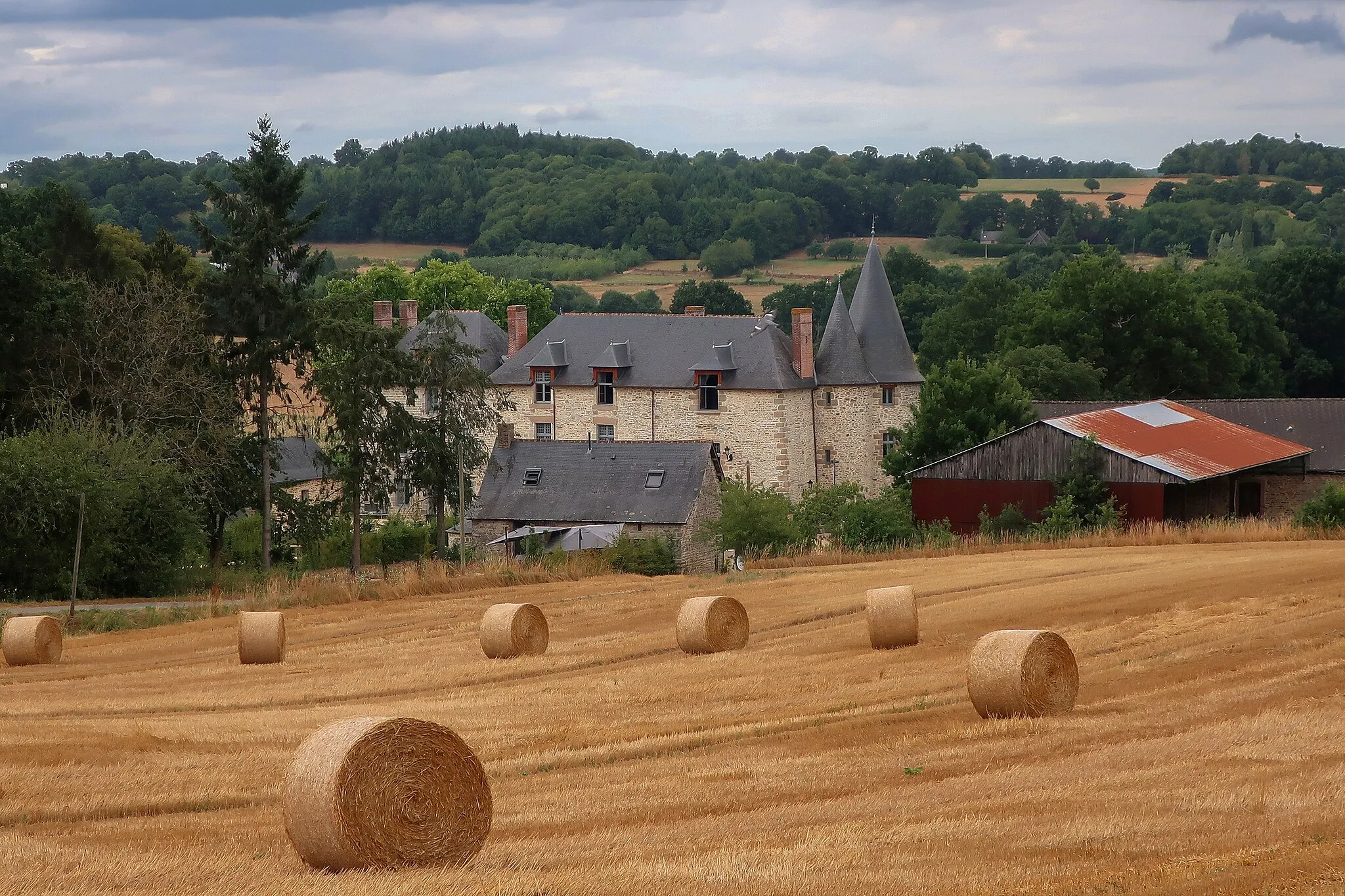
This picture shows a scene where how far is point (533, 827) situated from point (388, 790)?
1.60 meters

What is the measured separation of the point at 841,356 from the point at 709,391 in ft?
16.2

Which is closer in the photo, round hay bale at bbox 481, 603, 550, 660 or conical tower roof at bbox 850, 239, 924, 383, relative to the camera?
round hay bale at bbox 481, 603, 550, 660

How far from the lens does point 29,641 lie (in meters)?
22.6

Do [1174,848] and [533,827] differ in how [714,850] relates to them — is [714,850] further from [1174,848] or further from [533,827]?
[1174,848]

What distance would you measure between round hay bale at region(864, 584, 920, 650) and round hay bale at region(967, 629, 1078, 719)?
494cm

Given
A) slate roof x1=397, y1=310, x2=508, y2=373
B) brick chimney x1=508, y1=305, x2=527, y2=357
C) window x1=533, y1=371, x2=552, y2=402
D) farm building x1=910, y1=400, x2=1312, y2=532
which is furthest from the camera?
brick chimney x1=508, y1=305, x2=527, y2=357

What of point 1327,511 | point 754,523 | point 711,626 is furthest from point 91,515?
point 1327,511

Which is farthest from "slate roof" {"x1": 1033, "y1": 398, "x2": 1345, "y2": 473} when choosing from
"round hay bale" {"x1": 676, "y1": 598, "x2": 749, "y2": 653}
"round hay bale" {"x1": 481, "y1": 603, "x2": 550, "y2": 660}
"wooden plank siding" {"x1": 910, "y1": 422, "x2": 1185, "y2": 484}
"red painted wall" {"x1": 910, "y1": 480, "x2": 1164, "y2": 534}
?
"round hay bale" {"x1": 481, "y1": 603, "x2": 550, "y2": 660}

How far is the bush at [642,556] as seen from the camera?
136 ft

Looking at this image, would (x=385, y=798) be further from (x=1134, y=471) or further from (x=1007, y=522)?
(x=1134, y=471)

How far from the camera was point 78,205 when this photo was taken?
45.0 metres

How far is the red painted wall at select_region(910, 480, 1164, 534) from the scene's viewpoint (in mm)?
36719

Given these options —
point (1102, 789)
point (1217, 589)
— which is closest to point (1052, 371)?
point (1217, 589)

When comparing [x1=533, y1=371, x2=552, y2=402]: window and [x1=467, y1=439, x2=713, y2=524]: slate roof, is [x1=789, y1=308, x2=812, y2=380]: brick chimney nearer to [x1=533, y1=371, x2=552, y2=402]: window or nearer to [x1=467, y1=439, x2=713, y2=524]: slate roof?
[x1=533, y1=371, x2=552, y2=402]: window
